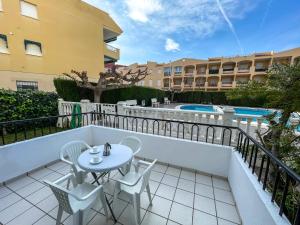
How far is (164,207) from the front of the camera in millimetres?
2066

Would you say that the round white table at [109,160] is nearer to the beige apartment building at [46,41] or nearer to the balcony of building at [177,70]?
the beige apartment building at [46,41]

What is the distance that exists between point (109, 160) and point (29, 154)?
2.07 metres

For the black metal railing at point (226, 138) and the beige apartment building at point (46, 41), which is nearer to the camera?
the black metal railing at point (226, 138)

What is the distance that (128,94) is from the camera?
10.6 meters

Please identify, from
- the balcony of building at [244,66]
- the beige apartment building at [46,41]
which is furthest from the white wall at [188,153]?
the balcony of building at [244,66]

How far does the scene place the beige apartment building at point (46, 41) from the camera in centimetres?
756

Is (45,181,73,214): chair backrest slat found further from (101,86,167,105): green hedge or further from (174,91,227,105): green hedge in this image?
(174,91,227,105): green hedge

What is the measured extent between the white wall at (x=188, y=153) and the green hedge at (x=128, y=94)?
20.3 ft

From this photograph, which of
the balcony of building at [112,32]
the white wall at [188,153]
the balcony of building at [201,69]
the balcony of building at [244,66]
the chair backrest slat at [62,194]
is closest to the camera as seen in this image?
the chair backrest slat at [62,194]

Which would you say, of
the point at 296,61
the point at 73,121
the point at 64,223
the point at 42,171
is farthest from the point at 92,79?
the point at 296,61

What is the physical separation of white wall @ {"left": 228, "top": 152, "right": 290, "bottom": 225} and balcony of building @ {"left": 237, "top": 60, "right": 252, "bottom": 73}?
77.9ft

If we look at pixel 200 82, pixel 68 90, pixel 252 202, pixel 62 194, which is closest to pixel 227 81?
pixel 200 82

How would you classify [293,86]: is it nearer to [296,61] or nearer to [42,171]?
[296,61]

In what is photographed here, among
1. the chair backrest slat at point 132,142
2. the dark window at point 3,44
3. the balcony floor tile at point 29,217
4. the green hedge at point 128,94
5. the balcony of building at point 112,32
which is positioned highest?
the balcony of building at point 112,32
